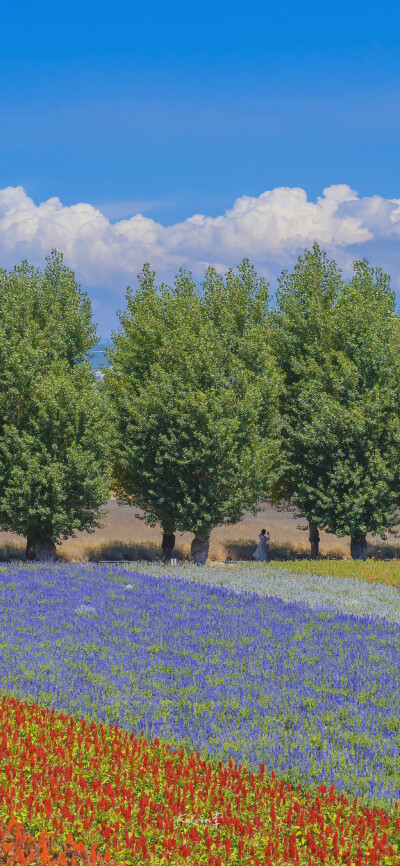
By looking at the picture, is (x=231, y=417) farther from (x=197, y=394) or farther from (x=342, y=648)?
(x=342, y=648)

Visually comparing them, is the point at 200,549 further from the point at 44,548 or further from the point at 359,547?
the point at 359,547

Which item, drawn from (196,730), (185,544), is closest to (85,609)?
(196,730)

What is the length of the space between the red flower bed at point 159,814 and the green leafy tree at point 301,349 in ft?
71.7

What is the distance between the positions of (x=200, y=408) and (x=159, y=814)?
19484 millimetres

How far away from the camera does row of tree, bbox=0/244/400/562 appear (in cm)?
2597

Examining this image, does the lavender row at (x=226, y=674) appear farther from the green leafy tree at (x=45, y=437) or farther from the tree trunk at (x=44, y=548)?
A: the tree trunk at (x=44, y=548)

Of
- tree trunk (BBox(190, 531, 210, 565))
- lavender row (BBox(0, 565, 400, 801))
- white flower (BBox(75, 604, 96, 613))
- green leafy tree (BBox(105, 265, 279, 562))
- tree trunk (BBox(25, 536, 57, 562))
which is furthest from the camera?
tree trunk (BBox(190, 531, 210, 565))

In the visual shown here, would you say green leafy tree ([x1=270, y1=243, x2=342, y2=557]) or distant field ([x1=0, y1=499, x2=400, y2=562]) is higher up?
green leafy tree ([x1=270, y1=243, x2=342, y2=557])

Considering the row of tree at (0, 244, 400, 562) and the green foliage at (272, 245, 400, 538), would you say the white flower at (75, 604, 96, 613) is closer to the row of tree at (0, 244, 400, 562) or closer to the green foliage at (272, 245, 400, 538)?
the row of tree at (0, 244, 400, 562)

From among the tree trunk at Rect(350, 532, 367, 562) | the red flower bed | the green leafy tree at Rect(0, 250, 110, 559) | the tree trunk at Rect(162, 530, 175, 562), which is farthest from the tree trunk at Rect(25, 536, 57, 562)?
the red flower bed

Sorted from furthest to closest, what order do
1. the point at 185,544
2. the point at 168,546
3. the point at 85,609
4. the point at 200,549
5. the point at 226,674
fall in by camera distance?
the point at 185,544
the point at 168,546
the point at 200,549
the point at 85,609
the point at 226,674

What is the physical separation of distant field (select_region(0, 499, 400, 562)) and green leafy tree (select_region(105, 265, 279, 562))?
615 centimetres

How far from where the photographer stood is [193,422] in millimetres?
26141

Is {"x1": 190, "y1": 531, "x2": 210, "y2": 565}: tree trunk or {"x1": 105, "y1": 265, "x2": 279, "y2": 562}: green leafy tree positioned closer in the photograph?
{"x1": 105, "y1": 265, "x2": 279, "y2": 562}: green leafy tree
